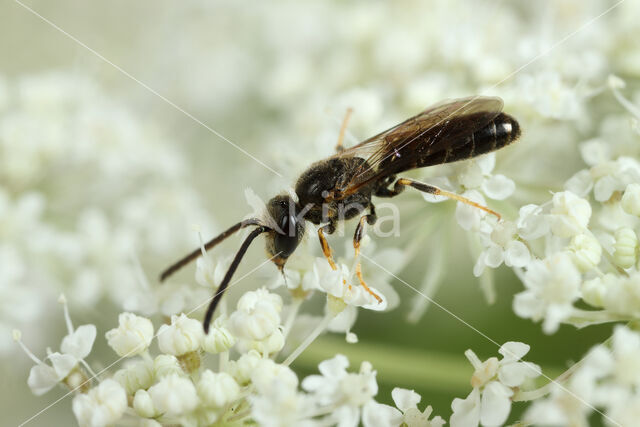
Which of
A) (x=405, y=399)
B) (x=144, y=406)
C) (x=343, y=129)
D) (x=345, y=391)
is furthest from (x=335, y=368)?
(x=343, y=129)

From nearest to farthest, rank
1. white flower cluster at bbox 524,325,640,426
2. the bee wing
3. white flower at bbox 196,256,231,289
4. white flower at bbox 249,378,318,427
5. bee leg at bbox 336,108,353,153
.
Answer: white flower cluster at bbox 524,325,640,426 < white flower at bbox 249,378,318,427 < white flower at bbox 196,256,231,289 < the bee wing < bee leg at bbox 336,108,353,153

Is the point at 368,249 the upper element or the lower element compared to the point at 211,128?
lower

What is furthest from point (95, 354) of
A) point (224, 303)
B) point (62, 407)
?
point (224, 303)

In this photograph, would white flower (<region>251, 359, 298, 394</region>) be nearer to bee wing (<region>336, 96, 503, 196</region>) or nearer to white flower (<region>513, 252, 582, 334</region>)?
white flower (<region>513, 252, 582, 334</region>)

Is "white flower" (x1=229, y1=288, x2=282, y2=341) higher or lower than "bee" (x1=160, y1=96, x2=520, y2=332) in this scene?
lower

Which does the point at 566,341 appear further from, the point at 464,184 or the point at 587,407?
the point at 587,407

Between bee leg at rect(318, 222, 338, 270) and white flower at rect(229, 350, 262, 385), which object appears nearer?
white flower at rect(229, 350, 262, 385)

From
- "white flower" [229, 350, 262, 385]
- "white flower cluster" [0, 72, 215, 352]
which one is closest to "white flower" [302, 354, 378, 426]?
"white flower" [229, 350, 262, 385]
